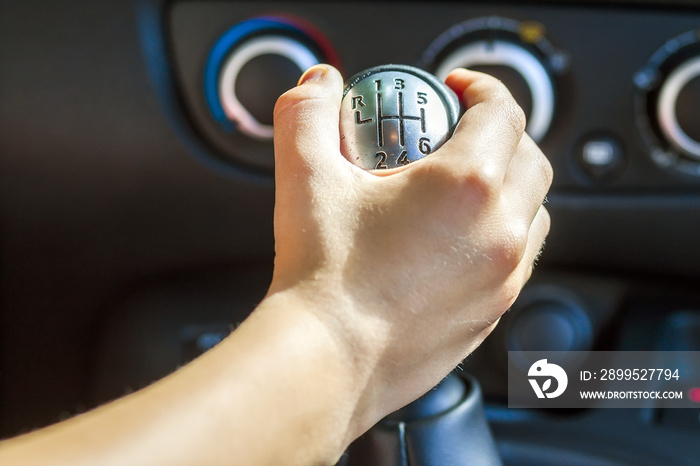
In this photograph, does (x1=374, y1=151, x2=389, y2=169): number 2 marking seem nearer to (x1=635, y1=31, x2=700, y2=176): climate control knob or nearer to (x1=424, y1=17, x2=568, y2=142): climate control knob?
(x1=424, y1=17, x2=568, y2=142): climate control knob

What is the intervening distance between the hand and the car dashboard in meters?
0.30

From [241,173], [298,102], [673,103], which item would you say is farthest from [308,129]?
[673,103]

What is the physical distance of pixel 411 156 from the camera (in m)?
0.40

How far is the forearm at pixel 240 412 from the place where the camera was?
0.30 metres

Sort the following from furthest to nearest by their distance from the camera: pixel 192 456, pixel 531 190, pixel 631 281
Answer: pixel 631 281, pixel 531 190, pixel 192 456

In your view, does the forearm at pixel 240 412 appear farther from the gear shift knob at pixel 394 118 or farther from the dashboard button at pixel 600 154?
the dashboard button at pixel 600 154

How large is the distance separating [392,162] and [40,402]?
0.54m

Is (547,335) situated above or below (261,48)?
below

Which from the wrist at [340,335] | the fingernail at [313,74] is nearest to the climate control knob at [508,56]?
the fingernail at [313,74]

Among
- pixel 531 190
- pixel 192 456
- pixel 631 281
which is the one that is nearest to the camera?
pixel 192 456

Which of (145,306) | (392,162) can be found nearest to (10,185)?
(145,306)

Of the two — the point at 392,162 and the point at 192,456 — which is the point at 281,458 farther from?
the point at 392,162

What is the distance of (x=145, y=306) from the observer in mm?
746

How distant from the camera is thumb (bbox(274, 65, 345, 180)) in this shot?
392 mm
